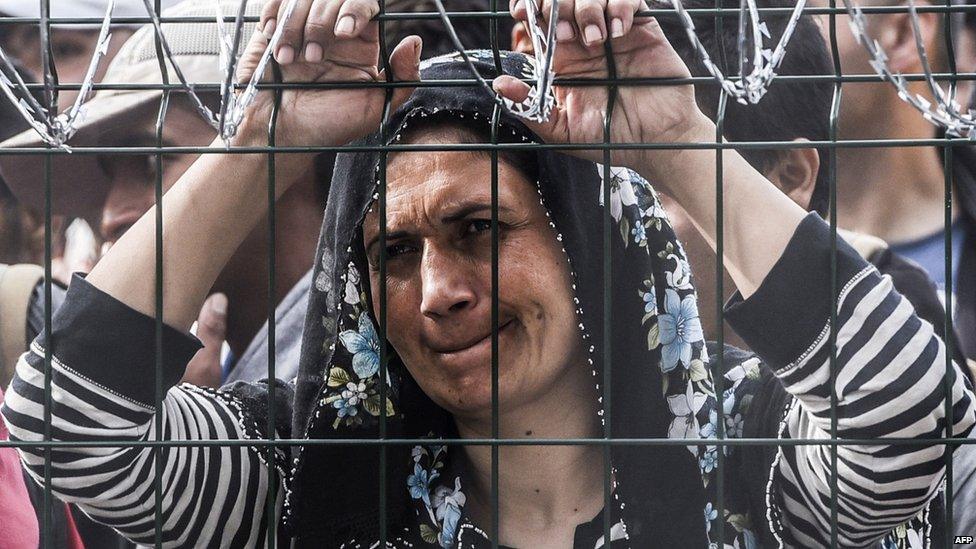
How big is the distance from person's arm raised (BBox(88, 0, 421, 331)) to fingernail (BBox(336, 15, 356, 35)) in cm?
2

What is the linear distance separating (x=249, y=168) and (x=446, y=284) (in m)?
0.35

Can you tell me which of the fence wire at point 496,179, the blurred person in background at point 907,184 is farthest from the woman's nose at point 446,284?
the blurred person in background at point 907,184

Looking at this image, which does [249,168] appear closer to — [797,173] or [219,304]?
[219,304]

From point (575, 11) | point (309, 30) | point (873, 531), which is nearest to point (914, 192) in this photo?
point (873, 531)

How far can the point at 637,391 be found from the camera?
6.04ft

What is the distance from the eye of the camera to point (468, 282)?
172 cm

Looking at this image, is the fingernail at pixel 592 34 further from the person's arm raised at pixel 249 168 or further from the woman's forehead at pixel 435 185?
the woman's forehead at pixel 435 185

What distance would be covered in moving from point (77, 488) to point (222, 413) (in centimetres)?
28

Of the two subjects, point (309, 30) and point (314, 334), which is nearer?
point (309, 30)

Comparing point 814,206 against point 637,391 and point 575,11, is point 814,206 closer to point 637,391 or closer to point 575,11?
point 637,391

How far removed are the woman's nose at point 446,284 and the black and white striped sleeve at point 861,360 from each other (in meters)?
0.40

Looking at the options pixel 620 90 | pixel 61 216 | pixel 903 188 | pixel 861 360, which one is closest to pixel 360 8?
pixel 620 90

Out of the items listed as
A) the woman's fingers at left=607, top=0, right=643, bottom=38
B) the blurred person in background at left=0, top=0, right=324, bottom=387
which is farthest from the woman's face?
the blurred person in background at left=0, top=0, right=324, bottom=387

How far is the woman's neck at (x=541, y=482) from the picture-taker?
6.16 ft
